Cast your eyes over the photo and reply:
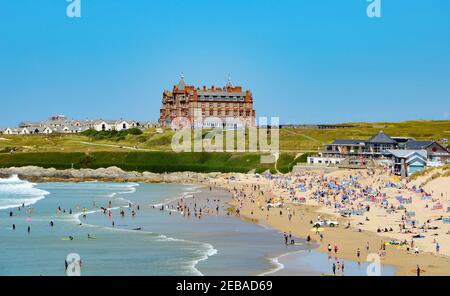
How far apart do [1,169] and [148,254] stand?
324 feet

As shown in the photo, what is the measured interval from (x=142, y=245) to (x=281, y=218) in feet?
63.9

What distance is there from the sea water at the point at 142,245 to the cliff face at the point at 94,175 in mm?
47574

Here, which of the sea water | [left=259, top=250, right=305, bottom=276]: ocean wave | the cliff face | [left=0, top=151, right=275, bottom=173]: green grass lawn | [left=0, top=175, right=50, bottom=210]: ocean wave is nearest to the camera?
[left=259, top=250, right=305, bottom=276]: ocean wave

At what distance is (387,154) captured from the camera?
101 m

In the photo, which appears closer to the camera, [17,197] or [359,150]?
[17,197]

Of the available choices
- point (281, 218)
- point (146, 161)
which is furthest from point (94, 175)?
point (281, 218)

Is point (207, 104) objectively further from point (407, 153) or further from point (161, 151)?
point (407, 153)

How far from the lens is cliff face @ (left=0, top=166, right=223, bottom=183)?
118312 mm

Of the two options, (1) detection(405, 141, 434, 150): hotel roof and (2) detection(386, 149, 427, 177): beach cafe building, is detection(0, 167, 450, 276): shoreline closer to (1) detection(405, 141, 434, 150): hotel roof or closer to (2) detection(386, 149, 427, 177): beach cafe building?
(2) detection(386, 149, 427, 177): beach cafe building

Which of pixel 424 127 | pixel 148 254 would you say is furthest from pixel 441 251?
pixel 424 127

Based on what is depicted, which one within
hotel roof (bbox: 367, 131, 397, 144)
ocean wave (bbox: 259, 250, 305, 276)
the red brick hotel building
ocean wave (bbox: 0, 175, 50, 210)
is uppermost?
the red brick hotel building

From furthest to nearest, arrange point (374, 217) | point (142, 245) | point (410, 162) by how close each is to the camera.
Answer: point (410, 162), point (374, 217), point (142, 245)

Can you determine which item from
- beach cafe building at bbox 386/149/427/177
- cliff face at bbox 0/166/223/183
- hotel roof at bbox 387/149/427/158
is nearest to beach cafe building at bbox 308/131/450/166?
hotel roof at bbox 387/149/427/158
